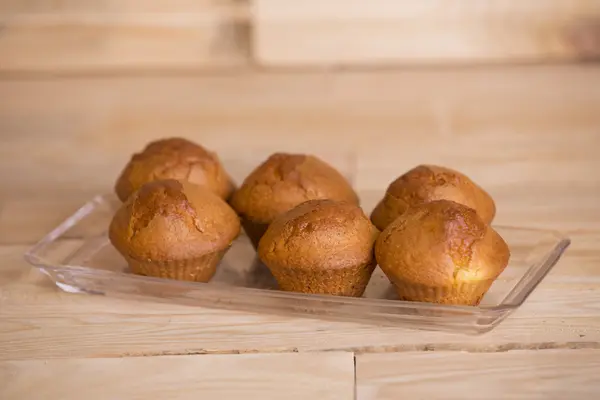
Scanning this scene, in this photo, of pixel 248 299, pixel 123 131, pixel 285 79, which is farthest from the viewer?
pixel 285 79

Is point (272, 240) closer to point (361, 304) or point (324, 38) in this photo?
point (361, 304)

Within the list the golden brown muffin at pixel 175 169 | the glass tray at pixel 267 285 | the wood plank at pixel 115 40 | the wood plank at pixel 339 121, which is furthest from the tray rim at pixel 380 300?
the wood plank at pixel 115 40

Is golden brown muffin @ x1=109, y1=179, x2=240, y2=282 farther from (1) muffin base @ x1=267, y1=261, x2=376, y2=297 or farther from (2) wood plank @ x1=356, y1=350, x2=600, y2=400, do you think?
(2) wood plank @ x1=356, y1=350, x2=600, y2=400

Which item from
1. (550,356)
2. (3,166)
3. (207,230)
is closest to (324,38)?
(3,166)

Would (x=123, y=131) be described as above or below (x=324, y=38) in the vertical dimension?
below

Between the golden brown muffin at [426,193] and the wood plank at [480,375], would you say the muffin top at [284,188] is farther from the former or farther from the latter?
the wood plank at [480,375]

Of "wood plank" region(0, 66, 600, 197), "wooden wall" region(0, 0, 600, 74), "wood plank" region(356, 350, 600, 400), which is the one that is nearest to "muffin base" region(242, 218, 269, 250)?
"wood plank" region(356, 350, 600, 400)

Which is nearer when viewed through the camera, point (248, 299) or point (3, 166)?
point (248, 299)
